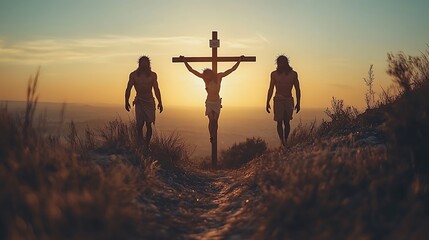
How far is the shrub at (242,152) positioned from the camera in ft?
50.7

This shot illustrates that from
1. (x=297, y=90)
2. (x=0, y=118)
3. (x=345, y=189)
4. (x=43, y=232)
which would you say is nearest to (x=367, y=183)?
(x=345, y=189)

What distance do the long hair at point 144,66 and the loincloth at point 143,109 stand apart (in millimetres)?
598

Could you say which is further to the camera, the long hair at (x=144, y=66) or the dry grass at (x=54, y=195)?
the long hair at (x=144, y=66)

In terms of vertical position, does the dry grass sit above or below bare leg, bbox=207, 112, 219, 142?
below

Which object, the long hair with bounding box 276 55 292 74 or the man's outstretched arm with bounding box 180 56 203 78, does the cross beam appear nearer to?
the man's outstretched arm with bounding box 180 56 203 78

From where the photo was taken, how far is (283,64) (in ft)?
37.1

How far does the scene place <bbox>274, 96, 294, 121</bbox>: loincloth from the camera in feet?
37.7

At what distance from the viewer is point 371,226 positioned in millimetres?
4367

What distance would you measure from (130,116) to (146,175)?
4.06 m

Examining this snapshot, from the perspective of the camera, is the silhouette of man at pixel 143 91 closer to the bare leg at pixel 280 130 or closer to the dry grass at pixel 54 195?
the bare leg at pixel 280 130

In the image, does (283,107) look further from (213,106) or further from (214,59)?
(214,59)

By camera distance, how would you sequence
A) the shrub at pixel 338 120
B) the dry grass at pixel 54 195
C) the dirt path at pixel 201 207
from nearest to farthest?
1. the dry grass at pixel 54 195
2. the dirt path at pixel 201 207
3. the shrub at pixel 338 120

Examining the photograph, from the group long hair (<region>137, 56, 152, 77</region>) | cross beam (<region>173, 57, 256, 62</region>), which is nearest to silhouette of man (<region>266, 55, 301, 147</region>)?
cross beam (<region>173, 57, 256, 62</region>)

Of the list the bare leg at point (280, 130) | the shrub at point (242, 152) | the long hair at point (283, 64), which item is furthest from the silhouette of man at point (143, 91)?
the shrub at point (242, 152)
